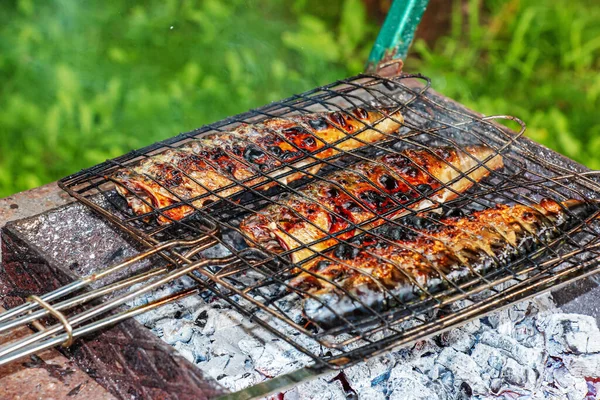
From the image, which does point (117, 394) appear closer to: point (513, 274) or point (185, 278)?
point (185, 278)

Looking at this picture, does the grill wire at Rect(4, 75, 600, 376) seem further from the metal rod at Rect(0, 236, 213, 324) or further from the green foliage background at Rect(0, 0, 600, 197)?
the green foliage background at Rect(0, 0, 600, 197)

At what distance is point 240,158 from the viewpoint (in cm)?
354

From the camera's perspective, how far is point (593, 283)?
374 centimetres

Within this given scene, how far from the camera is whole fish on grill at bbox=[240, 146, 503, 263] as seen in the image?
126 inches

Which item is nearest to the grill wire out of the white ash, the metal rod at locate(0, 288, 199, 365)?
the white ash

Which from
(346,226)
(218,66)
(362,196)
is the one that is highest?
(218,66)

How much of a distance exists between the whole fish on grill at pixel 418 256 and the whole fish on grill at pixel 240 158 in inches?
24.8

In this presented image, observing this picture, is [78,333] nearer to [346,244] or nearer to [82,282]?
[82,282]

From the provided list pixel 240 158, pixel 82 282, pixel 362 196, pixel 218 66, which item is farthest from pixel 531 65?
pixel 82 282

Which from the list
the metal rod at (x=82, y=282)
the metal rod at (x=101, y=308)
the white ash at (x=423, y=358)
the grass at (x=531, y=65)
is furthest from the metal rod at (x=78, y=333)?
the grass at (x=531, y=65)

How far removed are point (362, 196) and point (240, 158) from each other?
26.0 inches

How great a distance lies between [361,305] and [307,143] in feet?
4.12

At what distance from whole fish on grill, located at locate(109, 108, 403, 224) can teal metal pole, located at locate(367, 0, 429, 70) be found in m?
0.89

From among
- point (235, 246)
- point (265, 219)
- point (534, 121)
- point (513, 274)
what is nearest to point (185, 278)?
point (235, 246)
